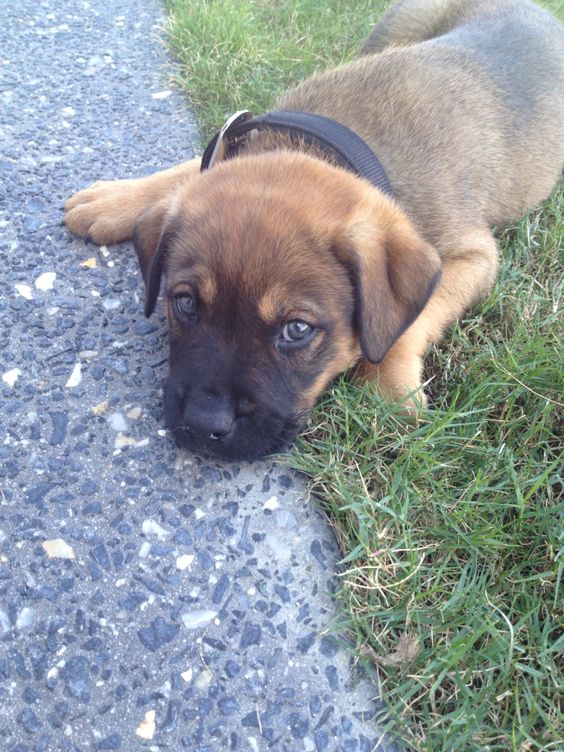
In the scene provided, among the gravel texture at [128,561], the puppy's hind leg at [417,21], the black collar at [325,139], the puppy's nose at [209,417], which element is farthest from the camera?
the puppy's hind leg at [417,21]

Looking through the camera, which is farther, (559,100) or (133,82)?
(133,82)

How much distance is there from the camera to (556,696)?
6.77 ft

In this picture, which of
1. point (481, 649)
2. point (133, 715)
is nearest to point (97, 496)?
point (133, 715)

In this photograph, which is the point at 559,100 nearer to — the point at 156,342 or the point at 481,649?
the point at 156,342

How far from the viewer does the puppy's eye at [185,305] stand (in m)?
2.45

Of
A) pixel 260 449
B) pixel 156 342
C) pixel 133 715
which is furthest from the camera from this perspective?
pixel 156 342

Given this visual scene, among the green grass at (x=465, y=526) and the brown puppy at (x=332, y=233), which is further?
the brown puppy at (x=332, y=233)

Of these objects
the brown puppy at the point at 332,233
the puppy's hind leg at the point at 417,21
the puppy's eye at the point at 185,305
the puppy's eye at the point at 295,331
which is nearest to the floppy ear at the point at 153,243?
the brown puppy at the point at 332,233

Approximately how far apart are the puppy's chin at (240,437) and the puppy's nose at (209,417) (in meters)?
0.05

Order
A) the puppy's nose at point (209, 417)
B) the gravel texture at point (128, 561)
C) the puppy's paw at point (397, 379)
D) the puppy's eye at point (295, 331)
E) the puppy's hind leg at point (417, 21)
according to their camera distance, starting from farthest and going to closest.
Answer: the puppy's hind leg at point (417, 21) → the puppy's paw at point (397, 379) → the puppy's eye at point (295, 331) → the puppy's nose at point (209, 417) → the gravel texture at point (128, 561)

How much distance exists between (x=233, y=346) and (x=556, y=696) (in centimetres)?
147

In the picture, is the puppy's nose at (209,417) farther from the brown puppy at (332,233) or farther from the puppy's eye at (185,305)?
the puppy's eye at (185,305)

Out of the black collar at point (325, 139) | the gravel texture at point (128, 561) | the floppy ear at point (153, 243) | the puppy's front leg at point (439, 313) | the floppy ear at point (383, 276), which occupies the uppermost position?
the black collar at point (325, 139)

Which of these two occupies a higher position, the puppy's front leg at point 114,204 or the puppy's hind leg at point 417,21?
the puppy's hind leg at point 417,21
